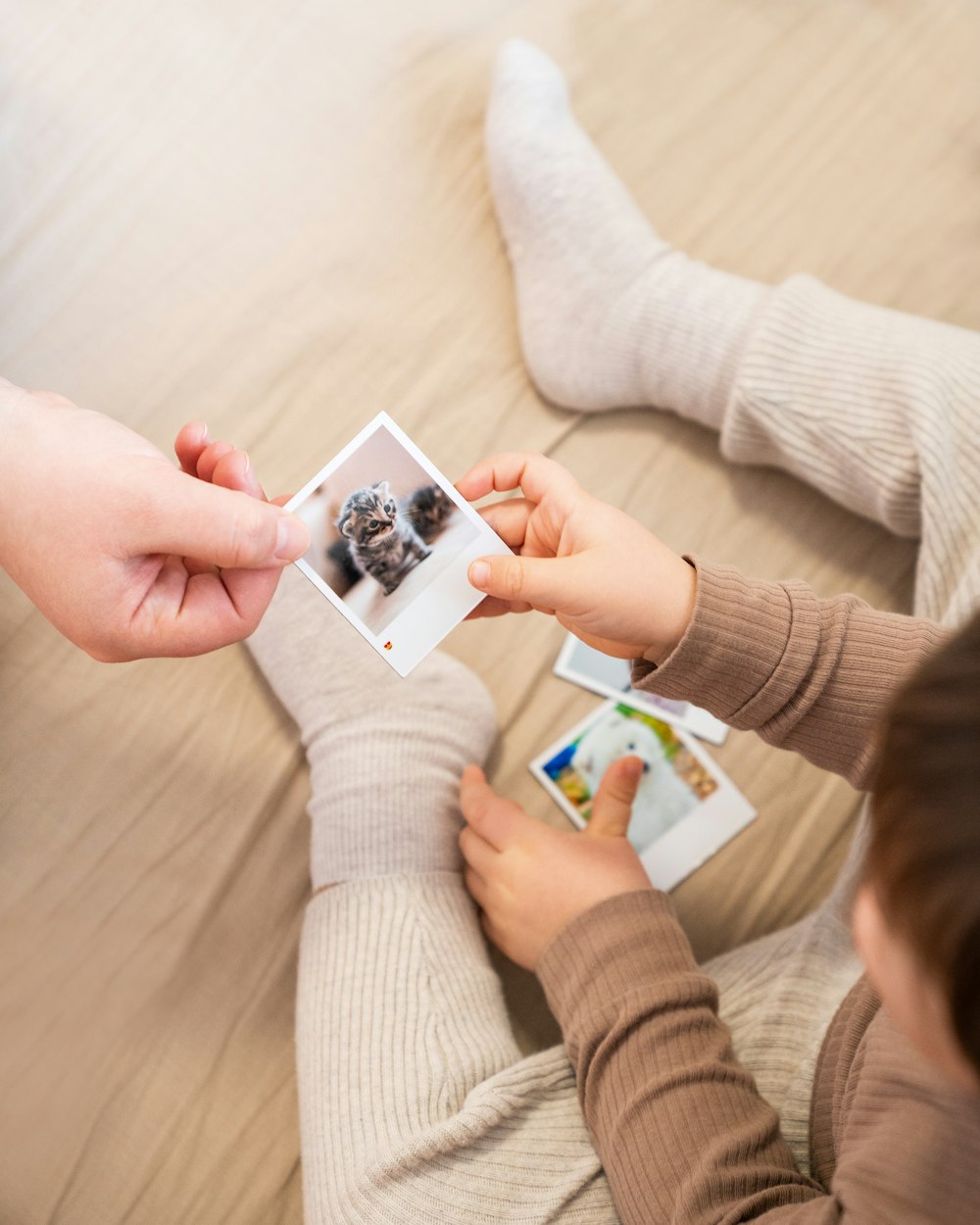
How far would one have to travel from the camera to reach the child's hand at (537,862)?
2.90 feet

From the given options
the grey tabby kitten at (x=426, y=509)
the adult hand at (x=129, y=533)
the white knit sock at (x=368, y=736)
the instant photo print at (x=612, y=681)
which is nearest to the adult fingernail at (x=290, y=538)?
the adult hand at (x=129, y=533)

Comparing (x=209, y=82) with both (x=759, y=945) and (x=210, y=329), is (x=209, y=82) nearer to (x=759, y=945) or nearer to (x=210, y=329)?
(x=210, y=329)

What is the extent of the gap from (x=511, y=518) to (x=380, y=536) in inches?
5.1

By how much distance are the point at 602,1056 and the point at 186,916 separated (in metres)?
0.47

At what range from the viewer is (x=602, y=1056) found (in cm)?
77

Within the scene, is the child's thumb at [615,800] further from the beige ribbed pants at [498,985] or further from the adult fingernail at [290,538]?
the adult fingernail at [290,538]

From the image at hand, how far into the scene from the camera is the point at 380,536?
0.78 m

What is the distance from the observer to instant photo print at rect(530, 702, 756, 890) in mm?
1004

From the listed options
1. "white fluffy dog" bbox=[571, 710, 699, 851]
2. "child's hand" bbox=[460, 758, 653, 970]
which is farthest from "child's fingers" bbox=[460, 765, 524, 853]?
"white fluffy dog" bbox=[571, 710, 699, 851]

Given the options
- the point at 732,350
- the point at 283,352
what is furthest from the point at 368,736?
the point at 732,350

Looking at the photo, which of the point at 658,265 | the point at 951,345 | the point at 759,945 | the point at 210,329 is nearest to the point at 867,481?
the point at 951,345

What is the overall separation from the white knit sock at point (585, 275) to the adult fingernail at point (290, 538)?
19.0 inches

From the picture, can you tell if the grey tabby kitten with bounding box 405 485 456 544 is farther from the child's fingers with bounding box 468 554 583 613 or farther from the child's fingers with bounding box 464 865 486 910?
the child's fingers with bounding box 464 865 486 910

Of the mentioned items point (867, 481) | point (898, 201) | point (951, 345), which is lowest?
point (867, 481)
